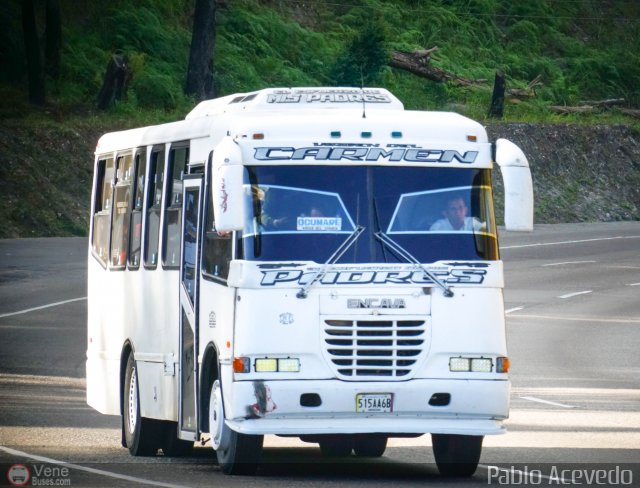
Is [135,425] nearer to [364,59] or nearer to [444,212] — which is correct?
[444,212]

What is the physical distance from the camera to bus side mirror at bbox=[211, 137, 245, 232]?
451 inches

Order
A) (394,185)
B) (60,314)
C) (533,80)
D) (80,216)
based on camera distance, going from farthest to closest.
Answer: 1. (533,80)
2. (80,216)
3. (60,314)
4. (394,185)

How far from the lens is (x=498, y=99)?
169 feet

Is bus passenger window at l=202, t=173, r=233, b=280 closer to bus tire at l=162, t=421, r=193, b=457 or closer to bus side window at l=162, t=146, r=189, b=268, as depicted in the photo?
bus side window at l=162, t=146, r=189, b=268

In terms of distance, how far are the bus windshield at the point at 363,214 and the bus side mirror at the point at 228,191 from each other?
14.1 inches

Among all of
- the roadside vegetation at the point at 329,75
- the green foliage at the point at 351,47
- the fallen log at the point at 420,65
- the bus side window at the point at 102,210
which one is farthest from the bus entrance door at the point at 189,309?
the fallen log at the point at 420,65

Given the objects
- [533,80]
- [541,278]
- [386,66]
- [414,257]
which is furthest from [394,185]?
[533,80]

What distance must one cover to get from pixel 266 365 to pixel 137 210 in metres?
3.94

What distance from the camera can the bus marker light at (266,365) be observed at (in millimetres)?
11688

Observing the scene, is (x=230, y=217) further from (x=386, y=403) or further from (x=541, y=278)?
(x=541, y=278)

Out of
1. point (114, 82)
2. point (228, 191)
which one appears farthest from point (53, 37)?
point (228, 191)

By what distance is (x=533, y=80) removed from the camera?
56.7 metres

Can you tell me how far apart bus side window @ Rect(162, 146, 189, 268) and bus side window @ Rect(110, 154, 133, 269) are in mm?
1381

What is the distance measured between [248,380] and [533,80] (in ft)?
152
